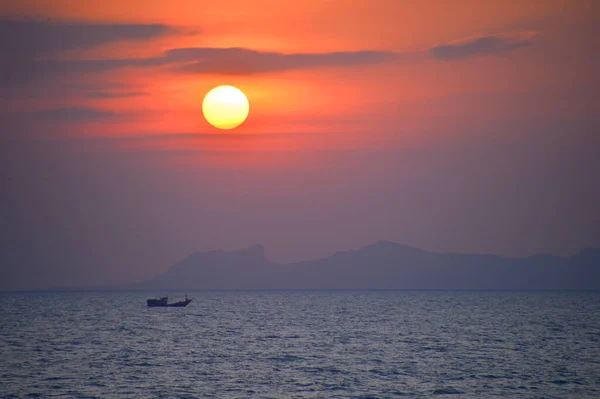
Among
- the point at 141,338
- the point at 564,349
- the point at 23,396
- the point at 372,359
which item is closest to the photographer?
the point at 23,396

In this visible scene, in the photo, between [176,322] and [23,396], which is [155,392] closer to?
[23,396]

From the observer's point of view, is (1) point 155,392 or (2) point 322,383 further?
(2) point 322,383

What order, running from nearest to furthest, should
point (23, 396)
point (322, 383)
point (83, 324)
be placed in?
1. point (23, 396)
2. point (322, 383)
3. point (83, 324)

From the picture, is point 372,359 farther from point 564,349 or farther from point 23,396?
point 23,396

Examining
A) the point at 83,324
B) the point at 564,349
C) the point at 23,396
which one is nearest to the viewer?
the point at 23,396

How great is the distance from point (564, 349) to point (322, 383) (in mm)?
45934

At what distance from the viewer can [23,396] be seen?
6116 centimetres

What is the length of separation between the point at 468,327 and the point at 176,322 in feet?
198

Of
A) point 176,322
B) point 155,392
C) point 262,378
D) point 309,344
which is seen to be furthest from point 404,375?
point 176,322

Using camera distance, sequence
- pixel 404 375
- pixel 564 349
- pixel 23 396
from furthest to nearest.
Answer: pixel 564 349
pixel 404 375
pixel 23 396

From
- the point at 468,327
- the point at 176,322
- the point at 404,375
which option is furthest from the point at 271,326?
the point at 404,375

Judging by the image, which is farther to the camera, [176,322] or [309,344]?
[176,322]

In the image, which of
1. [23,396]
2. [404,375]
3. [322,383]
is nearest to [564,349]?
[404,375]

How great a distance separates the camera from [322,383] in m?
67.3
